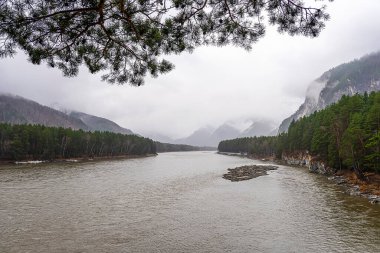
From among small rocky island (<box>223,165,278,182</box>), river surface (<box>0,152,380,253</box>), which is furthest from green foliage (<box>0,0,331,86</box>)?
small rocky island (<box>223,165,278,182</box>)

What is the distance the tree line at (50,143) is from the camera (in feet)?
344

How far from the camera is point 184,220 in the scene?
2967cm

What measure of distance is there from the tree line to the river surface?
65107 millimetres

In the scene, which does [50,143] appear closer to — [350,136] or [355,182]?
[350,136]

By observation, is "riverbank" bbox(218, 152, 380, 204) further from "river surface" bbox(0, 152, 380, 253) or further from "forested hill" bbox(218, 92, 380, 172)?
"river surface" bbox(0, 152, 380, 253)

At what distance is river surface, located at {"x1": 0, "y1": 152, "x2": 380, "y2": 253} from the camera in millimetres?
22562

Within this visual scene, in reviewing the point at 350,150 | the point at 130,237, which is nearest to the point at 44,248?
the point at 130,237

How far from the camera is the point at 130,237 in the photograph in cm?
2433

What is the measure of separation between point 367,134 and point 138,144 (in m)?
150

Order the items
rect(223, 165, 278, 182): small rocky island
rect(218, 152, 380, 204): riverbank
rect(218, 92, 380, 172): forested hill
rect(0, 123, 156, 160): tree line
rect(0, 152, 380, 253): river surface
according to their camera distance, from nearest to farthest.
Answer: rect(0, 152, 380, 253): river surface
rect(218, 152, 380, 204): riverbank
rect(218, 92, 380, 172): forested hill
rect(223, 165, 278, 182): small rocky island
rect(0, 123, 156, 160): tree line

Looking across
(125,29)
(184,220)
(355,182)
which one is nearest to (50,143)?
(184,220)

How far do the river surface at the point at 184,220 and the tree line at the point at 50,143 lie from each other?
6511 centimetres

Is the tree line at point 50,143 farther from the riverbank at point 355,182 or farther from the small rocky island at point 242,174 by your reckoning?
the riverbank at point 355,182

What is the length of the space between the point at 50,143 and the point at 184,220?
102 metres
